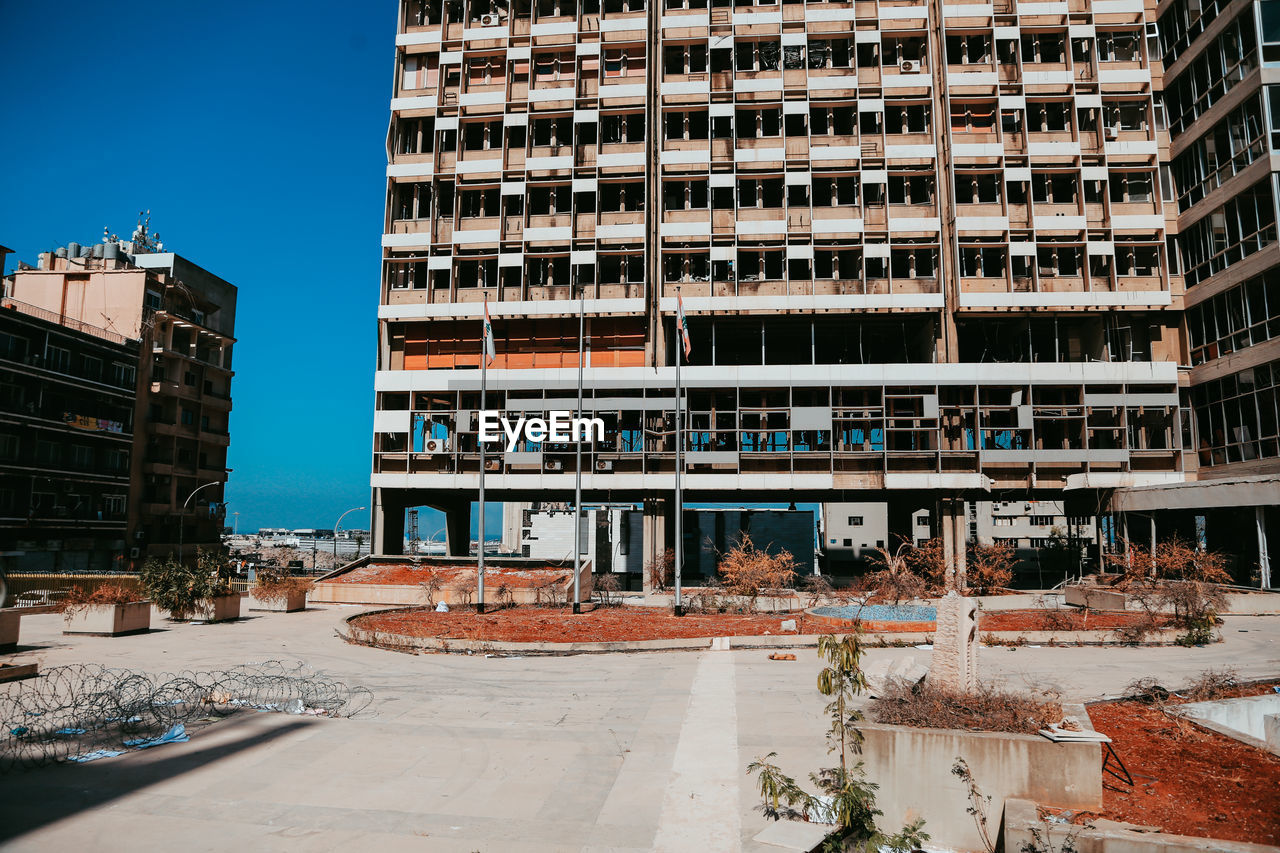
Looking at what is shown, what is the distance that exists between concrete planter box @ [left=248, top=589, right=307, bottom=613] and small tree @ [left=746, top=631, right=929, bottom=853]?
2975 cm

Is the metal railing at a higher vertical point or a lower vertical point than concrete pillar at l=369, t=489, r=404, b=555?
higher

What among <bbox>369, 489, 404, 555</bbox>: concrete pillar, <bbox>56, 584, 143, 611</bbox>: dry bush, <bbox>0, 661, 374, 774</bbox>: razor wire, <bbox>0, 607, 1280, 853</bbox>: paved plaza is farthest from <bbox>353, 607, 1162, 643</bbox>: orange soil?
<bbox>369, 489, 404, 555</bbox>: concrete pillar

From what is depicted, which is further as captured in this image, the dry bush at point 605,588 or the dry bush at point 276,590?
the dry bush at point 605,588

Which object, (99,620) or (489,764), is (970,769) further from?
(99,620)

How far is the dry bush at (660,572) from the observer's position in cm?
4241

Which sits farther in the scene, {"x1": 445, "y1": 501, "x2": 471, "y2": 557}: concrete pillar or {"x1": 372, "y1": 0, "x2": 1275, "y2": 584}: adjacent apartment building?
{"x1": 445, "y1": 501, "x2": 471, "y2": 557}: concrete pillar

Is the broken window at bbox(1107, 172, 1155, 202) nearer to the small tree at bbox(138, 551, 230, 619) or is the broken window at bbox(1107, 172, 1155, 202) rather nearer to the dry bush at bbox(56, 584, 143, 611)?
the small tree at bbox(138, 551, 230, 619)

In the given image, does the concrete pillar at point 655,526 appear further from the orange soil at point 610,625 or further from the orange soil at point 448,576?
the orange soil at point 610,625

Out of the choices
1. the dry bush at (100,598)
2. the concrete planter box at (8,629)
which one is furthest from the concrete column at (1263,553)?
the concrete planter box at (8,629)

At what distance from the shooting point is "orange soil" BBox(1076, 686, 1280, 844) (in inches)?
326

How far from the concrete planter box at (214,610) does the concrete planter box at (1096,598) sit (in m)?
32.0

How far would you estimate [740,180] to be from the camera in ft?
157

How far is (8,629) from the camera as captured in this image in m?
21.3

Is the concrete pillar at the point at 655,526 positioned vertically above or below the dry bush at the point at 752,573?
above
